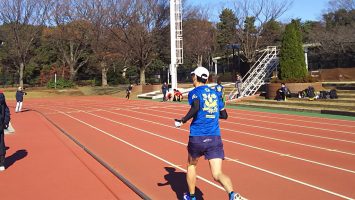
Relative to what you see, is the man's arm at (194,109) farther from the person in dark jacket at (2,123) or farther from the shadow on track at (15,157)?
the shadow on track at (15,157)

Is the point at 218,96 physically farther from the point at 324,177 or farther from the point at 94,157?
the point at 94,157

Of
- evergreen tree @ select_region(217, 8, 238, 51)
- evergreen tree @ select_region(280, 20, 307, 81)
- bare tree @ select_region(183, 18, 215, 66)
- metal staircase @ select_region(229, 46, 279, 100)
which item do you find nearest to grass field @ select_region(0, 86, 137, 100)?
bare tree @ select_region(183, 18, 215, 66)

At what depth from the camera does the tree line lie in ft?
164

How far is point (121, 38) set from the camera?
170ft

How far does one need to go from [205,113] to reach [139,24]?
4622 centimetres

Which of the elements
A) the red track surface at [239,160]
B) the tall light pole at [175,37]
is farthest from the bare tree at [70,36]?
the red track surface at [239,160]

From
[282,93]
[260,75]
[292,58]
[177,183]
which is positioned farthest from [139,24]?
[177,183]

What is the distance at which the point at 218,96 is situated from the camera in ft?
18.4

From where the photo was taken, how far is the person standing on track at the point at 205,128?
5.34m

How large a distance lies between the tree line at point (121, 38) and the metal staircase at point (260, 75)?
550 inches

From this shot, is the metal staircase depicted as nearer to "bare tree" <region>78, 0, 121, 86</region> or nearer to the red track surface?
the red track surface

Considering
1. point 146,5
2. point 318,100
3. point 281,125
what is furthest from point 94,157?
point 146,5

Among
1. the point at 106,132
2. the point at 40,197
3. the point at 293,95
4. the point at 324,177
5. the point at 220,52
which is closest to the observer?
the point at 40,197

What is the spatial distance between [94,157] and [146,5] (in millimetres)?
42758
